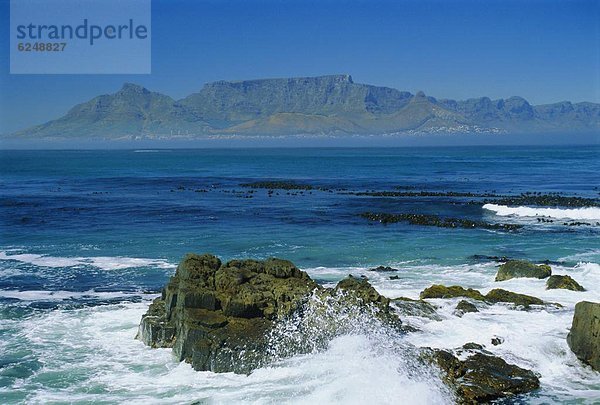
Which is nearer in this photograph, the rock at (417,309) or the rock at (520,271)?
the rock at (417,309)

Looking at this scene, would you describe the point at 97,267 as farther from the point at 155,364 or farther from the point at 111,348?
the point at 155,364

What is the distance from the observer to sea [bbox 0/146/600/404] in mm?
18141

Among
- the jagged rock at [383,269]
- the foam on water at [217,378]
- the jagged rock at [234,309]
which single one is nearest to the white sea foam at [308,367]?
the foam on water at [217,378]

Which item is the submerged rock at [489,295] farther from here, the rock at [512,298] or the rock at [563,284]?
the rock at [563,284]

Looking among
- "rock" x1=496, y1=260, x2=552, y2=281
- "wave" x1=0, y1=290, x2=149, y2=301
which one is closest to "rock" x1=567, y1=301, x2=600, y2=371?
"rock" x1=496, y1=260, x2=552, y2=281

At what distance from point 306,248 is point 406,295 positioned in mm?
13276

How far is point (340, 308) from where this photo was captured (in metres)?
21.0

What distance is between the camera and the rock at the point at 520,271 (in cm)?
2936

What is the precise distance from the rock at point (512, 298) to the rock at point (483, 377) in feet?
19.6

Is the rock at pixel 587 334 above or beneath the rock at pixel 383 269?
above

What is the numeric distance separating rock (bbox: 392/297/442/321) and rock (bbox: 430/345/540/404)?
348 cm

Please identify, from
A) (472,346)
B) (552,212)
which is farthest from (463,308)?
(552,212)

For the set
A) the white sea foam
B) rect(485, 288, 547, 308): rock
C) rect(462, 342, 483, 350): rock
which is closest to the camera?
the white sea foam

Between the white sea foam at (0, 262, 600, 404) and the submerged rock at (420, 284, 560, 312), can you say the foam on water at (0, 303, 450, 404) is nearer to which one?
the white sea foam at (0, 262, 600, 404)
